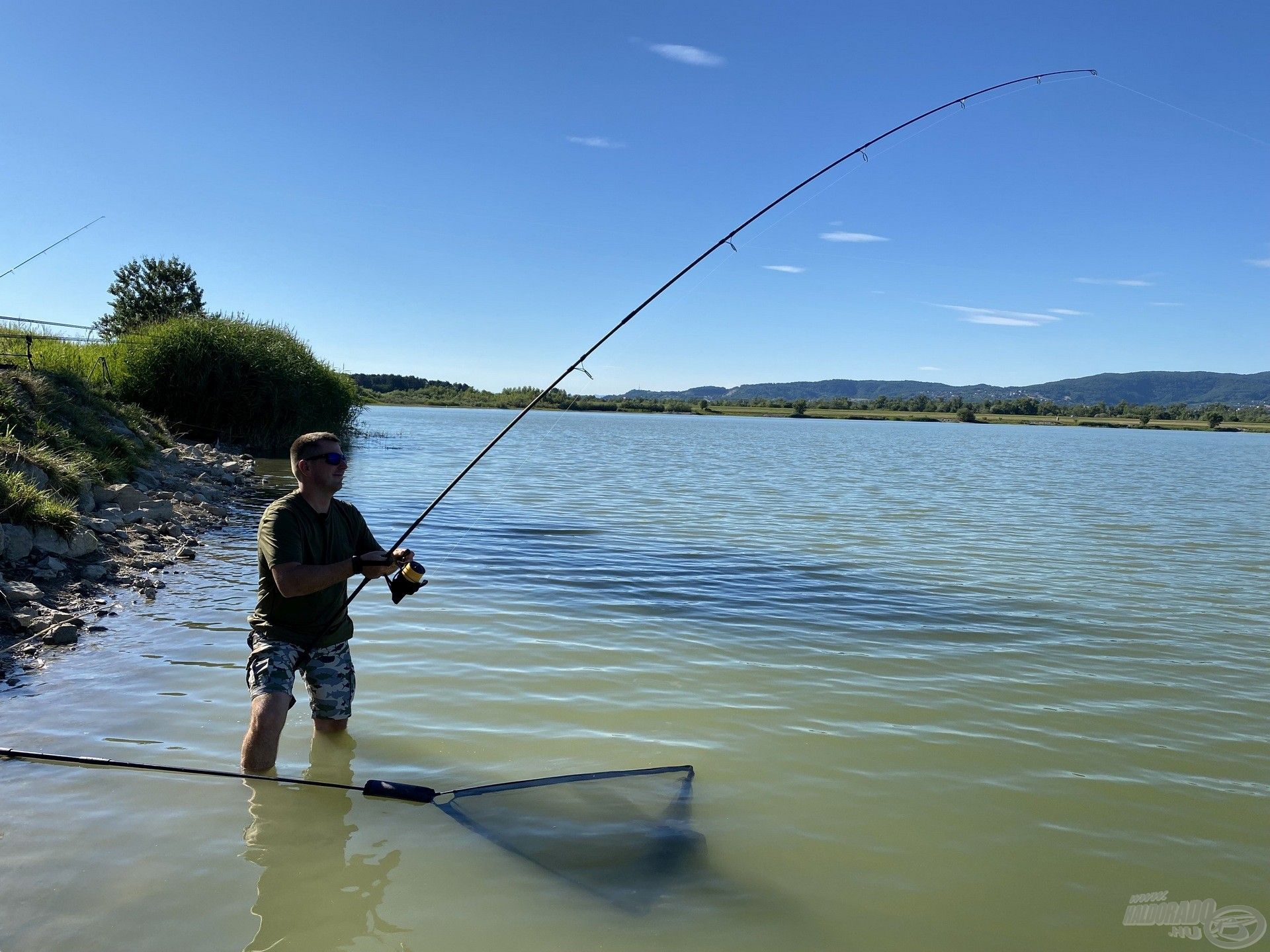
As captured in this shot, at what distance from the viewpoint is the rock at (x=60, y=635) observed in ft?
23.7

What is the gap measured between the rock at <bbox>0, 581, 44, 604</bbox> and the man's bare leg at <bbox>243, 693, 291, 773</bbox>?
4.10 meters

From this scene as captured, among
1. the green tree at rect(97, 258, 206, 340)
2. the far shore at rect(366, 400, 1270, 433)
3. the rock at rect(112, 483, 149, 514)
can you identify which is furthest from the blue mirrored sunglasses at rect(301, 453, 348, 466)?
the far shore at rect(366, 400, 1270, 433)

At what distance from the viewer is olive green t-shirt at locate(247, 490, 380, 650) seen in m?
4.84

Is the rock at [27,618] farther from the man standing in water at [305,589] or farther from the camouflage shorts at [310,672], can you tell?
the man standing in water at [305,589]

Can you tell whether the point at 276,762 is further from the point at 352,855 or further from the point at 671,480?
the point at 671,480

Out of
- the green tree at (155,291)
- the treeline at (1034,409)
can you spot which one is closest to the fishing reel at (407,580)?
the green tree at (155,291)

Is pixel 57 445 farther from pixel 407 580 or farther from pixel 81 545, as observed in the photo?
pixel 407 580

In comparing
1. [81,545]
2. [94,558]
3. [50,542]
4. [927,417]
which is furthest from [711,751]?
[927,417]

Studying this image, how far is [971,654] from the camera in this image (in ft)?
26.6

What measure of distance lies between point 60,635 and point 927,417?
143515 millimetres

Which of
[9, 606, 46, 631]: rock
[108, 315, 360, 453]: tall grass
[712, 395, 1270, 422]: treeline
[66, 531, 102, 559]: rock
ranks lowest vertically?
[9, 606, 46, 631]: rock

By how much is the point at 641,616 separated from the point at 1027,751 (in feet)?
14.1

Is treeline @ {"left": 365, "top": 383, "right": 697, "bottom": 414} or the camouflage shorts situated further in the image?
treeline @ {"left": 365, "top": 383, "right": 697, "bottom": 414}

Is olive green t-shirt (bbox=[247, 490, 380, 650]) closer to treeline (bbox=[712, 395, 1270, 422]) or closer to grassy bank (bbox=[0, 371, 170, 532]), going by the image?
grassy bank (bbox=[0, 371, 170, 532])
